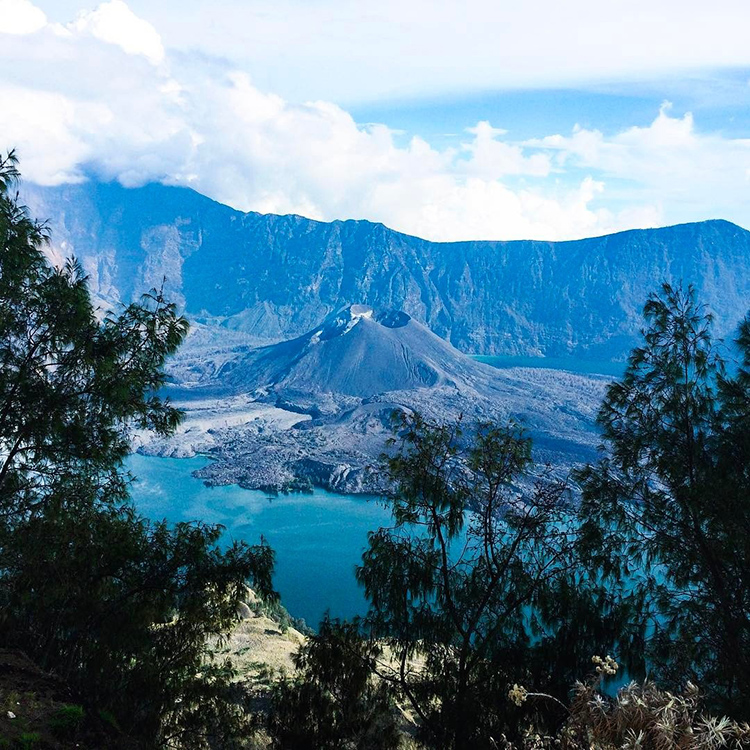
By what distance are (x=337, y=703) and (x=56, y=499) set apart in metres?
4.02

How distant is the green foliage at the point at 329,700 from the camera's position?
23.5 feet

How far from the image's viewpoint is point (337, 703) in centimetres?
748

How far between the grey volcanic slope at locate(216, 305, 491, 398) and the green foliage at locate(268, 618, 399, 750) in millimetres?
91155

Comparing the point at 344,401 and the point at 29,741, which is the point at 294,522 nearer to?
the point at 344,401

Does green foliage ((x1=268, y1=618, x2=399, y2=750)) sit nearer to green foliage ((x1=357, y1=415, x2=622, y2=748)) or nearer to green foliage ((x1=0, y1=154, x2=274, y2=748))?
green foliage ((x1=357, y1=415, x2=622, y2=748))

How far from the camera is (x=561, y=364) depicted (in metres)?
148

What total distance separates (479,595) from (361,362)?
101039mm

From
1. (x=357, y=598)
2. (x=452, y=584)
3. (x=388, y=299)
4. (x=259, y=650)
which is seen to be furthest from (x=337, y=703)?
(x=388, y=299)

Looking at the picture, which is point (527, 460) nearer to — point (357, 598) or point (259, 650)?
point (259, 650)

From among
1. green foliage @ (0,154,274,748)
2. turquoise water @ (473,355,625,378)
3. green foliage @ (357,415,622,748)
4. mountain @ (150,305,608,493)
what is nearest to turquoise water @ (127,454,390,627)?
mountain @ (150,305,608,493)

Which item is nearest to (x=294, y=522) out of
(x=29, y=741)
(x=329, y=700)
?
(x=329, y=700)

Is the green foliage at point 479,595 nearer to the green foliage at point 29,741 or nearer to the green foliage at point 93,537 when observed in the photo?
the green foliage at point 93,537

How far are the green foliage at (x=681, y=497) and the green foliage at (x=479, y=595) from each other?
627 mm

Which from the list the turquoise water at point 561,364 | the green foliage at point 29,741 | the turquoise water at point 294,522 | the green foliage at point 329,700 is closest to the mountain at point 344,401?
the turquoise water at point 294,522
